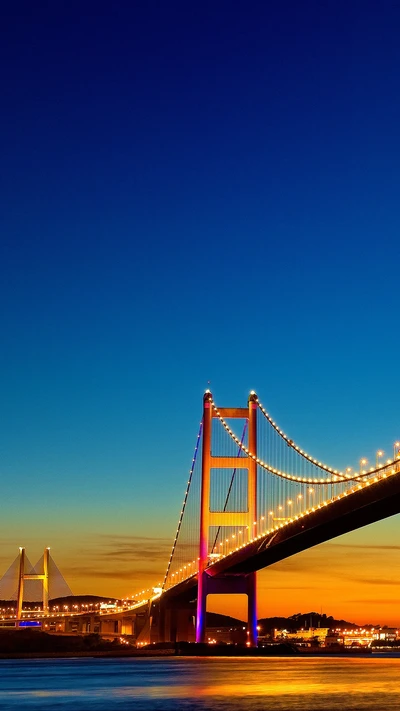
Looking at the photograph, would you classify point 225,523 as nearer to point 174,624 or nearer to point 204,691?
point 174,624

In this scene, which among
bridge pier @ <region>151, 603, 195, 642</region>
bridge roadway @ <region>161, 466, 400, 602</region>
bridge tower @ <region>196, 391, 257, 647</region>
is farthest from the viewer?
bridge pier @ <region>151, 603, 195, 642</region>

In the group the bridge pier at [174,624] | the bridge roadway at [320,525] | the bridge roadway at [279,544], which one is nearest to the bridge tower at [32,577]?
the bridge roadway at [279,544]

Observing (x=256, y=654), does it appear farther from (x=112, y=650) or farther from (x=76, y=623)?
(x=76, y=623)

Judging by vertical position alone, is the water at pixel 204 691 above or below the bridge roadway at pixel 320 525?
below

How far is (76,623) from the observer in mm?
105875

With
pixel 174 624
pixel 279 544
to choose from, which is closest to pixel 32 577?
pixel 174 624

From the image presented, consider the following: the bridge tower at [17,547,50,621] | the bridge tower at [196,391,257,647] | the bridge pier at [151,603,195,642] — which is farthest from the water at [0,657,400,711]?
the bridge tower at [17,547,50,621]

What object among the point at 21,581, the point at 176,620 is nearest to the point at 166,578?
the point at 176,620

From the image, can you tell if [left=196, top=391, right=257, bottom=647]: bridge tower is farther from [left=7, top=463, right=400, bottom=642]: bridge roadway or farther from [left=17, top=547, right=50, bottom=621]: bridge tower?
[left=17, top=547, right=50, bottom=621]: bridge tower

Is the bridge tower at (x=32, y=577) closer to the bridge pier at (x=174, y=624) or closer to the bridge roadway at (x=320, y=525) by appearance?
the bridge pier at (x=174, y=624)

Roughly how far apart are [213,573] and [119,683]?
17.4 m

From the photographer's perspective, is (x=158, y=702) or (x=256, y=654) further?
(x=256, y=654)

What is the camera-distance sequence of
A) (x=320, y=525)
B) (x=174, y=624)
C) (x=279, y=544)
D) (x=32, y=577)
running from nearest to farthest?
1. (x=320, y=525)
2. (x=279, y=544)
3. (x=174, y=624)
4. (x=32, y=577)

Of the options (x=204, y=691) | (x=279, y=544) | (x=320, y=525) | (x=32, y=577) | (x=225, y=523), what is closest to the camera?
(x=204, y=691)
